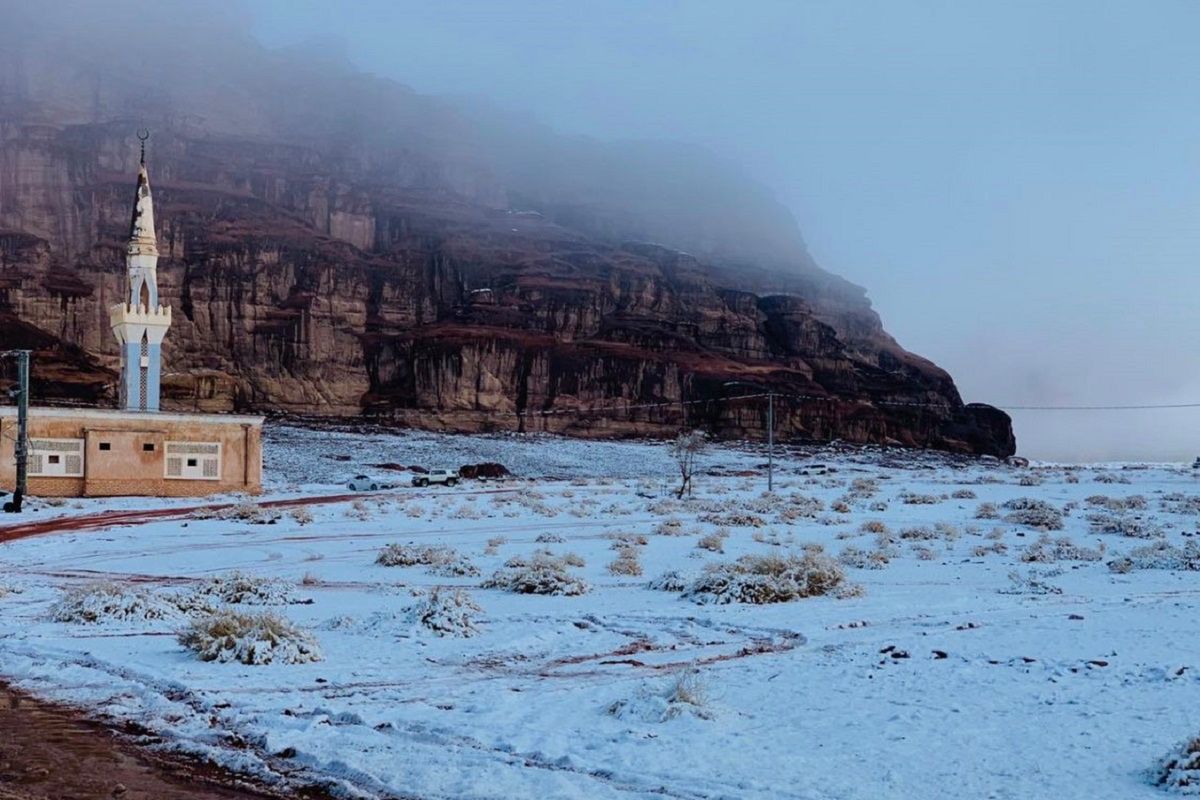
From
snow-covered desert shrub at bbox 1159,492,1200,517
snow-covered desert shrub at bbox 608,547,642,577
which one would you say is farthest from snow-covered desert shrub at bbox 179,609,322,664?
snow-covered desert shrub at bbox 1159,492,1200,517

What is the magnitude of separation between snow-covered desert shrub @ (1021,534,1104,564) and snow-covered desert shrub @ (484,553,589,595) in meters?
9.37

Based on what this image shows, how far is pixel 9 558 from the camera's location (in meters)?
21.2

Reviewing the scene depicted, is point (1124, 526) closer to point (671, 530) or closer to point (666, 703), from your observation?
point (671, 530)

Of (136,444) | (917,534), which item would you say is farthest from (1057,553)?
(136,444)

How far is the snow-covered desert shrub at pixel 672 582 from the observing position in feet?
52.0

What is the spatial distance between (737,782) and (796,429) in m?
125

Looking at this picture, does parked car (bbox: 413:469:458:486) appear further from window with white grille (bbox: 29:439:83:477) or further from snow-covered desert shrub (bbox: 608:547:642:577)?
snow-covered desert shrub (bbox: 608:547:642:577)

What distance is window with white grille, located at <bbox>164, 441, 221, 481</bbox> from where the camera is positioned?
43.8 meters

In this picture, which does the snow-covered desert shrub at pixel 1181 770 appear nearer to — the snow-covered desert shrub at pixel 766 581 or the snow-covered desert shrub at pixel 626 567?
the snow-covered desert shrub at pixel 766 581

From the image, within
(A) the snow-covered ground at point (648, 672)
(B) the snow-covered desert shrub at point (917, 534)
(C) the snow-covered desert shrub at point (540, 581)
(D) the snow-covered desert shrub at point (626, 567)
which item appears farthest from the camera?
(B) the snow-covered desert shrub at point (917, 534)

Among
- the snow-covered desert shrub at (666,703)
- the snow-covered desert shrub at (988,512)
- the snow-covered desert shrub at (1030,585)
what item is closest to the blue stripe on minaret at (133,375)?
the snow-covered desert shrub at (988,512)

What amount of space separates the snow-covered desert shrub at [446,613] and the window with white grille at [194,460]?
113 ft

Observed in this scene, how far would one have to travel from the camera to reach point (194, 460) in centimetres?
4431

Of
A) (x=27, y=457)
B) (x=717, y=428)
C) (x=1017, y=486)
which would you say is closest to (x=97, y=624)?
(x=27, y=457)
